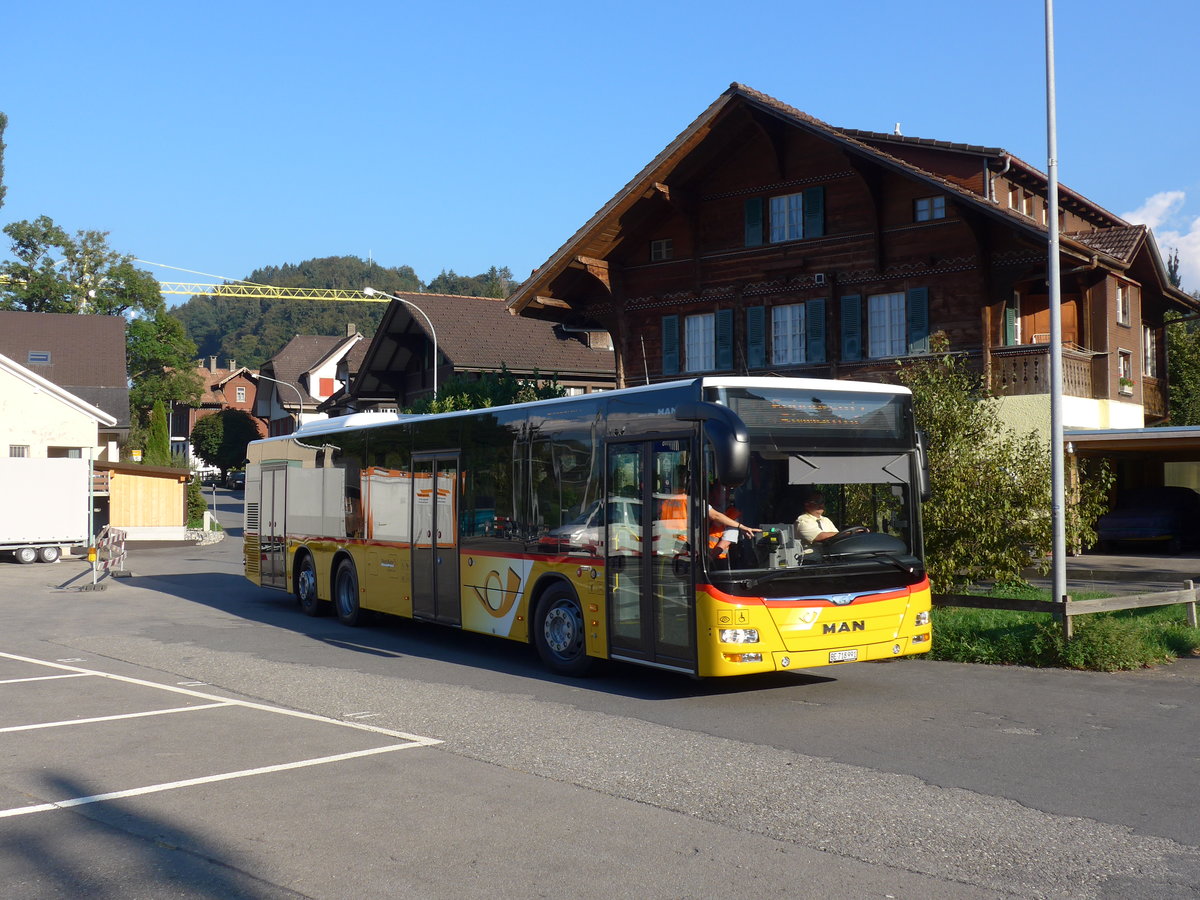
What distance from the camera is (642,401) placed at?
37.5ft

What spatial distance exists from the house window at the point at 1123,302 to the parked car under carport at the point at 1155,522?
4.39 meters

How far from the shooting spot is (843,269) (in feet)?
92.0

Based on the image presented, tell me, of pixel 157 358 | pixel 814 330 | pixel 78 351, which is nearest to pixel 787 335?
pixel 814 330

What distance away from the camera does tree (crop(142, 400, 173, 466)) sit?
62562mm

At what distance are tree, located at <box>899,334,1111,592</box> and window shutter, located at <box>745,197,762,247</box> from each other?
14625 millimetres

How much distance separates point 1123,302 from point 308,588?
2276 centimetres

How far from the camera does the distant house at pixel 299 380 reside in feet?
269

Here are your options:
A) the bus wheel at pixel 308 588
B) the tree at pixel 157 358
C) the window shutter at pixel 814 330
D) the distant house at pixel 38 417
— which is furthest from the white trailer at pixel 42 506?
the tree at pixel 157 358

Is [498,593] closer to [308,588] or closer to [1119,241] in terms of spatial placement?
[308,588]

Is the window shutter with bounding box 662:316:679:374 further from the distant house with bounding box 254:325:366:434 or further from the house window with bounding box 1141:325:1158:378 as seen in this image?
the distant house with bounding box 254:325:366:434

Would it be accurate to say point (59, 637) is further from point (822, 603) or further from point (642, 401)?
point (822, 603)

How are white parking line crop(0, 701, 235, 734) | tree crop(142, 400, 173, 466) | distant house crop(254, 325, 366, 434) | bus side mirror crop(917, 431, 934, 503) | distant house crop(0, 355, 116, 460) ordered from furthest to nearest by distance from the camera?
1. distant house crop(254, 325, 366, 434)
2. tree crop(142, 400, 173, 466)
3. distant house crop(0, 355, 116, 460)
4. bus side mirror crop(917, 431, 934, 503)
5. white parking line crop(0, 701, 235, 734)

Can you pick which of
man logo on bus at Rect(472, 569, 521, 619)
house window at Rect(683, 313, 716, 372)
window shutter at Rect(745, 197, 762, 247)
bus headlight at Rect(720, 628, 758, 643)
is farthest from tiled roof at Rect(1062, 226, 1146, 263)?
bus headlight at Rect(720, 628, 758, 643)

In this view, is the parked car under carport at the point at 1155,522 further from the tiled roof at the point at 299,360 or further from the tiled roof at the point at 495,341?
the tiled roof at the point at 299,360
